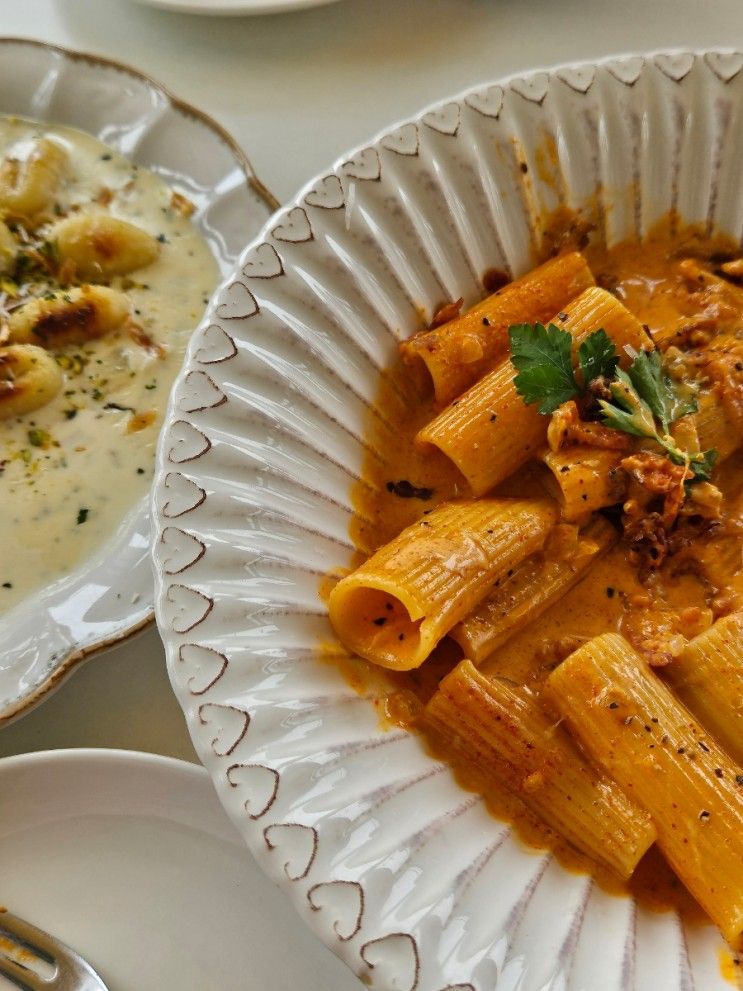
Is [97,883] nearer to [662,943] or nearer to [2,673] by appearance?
[2,673]

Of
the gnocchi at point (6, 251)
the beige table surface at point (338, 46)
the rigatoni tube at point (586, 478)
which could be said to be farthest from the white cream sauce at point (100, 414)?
the rigatoni tube at point (586, 478)

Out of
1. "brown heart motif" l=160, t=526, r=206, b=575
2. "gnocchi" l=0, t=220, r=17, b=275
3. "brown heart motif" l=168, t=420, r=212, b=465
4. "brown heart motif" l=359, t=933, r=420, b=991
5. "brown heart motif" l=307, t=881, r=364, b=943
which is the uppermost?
"gnocchi" l=0, t=220, r=17, b=275

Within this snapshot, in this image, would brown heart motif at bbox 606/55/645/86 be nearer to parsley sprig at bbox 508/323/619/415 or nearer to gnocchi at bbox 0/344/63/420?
parsley sprig at bbox 508/323/619/415

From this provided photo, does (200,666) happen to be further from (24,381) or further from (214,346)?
(24,381)

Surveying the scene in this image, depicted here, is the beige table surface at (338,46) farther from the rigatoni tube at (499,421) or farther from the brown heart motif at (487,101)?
the rigatoni tube at (499,421)

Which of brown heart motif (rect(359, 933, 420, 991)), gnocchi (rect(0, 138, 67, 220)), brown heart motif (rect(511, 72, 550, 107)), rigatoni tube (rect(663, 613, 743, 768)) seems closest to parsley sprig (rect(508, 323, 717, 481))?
rigatoni tube (rect(663, 613, 743, 768))

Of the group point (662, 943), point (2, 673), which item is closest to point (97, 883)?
point (2, 673)

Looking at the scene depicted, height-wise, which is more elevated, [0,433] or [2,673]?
[0,433]
